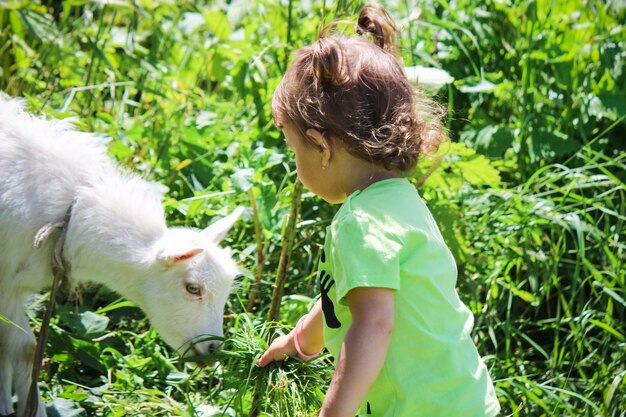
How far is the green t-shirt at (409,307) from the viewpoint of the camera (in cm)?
213

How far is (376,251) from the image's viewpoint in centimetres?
210

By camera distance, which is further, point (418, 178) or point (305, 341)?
point (418, 178)

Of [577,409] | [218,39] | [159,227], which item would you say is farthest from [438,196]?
[218,39]

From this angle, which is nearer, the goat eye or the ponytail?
the ponytail

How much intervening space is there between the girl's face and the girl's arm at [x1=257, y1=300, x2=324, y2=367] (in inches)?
15.0

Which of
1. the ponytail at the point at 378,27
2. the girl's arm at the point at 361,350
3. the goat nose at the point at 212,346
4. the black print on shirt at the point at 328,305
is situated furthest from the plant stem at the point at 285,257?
the girl's arm at the point at 361,350

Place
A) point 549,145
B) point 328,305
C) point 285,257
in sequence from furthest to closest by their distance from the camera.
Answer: point 549,145 < point 285,257 < point 328,305

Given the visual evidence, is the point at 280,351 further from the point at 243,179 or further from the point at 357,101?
the point at 243,179

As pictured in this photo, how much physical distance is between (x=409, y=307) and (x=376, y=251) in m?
0.21

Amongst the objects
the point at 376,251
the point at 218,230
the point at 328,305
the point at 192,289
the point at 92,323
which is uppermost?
the point at 376,251

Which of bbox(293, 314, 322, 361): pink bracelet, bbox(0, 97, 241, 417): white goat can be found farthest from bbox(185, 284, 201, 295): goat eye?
bbox(293, 314, 322, 361): pink bracelet

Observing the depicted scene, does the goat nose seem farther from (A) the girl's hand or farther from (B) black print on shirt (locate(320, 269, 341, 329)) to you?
(B) black print on shirt (locate(320, 269, 341, 329))

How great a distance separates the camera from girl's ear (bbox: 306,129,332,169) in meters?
2.27

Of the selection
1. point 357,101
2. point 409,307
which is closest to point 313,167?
point 357,101
